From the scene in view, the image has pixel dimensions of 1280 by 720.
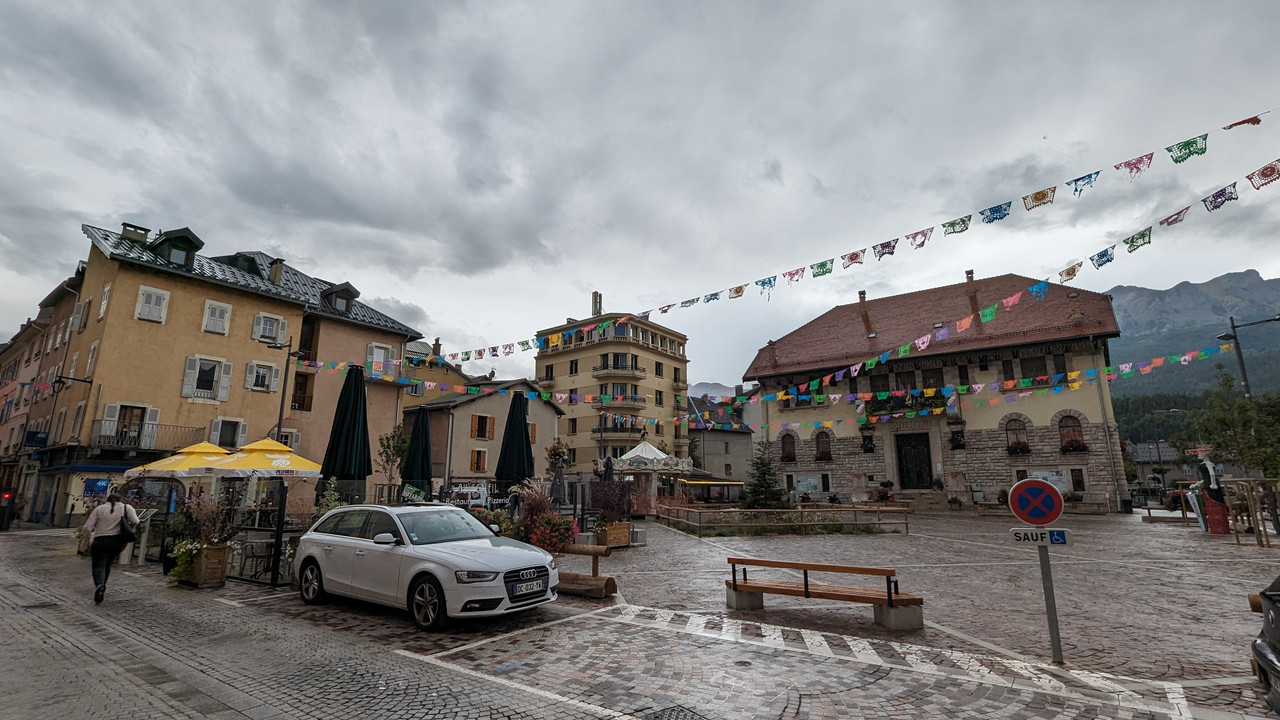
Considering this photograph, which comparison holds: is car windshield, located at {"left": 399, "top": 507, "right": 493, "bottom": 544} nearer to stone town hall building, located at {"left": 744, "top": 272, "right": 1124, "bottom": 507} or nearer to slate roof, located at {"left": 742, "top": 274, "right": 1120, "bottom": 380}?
stone town hall building, located at {"left": 744, "top": 272, "right": 1124, "bottom": 507}

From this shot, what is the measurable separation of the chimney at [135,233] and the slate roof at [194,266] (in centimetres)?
35

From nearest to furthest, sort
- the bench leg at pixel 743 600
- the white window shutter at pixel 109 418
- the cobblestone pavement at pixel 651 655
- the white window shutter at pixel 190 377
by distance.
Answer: the cobblestone pavement at pixel 651 655 < the bench leg at pixel 743 600 < the white window shutter at pixel 109 418 < the white window shutter at pixel 190 377

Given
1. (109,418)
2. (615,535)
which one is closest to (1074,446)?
(615,535)

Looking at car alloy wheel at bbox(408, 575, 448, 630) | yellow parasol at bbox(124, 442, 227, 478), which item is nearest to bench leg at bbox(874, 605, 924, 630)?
car alloy wheel at bbox(408, 575, 448, 630)

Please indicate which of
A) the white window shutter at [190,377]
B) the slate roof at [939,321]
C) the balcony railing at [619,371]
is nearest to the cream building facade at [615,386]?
the balcony railing at [619,371]

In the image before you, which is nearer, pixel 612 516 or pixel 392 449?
pixel 612 516

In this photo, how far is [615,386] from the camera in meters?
49.3

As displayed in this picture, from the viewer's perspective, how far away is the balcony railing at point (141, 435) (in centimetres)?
2291

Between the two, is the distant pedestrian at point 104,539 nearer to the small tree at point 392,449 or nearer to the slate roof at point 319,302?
the small tree at point 392,449

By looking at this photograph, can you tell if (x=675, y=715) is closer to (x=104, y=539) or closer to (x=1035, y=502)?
(x=1035, y=502)

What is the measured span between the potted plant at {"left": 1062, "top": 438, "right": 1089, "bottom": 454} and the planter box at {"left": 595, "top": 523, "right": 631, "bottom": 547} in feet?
84.9

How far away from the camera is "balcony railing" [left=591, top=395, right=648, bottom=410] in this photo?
4712 centimetres

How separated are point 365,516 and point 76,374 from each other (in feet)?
86.2

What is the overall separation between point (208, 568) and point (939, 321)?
36061 mm
